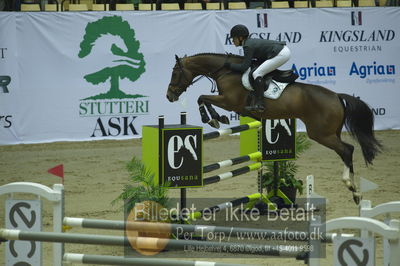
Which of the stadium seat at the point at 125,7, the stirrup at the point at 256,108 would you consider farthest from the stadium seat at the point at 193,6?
→ the stirrup at the point at 256,108

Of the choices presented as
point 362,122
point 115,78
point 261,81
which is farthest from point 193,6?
point 362,122

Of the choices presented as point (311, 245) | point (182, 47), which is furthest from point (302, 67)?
point (311, 245)

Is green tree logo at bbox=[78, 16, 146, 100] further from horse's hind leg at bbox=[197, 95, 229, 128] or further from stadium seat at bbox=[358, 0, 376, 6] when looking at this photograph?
stadium seat at bbox=[358, 0, 376, 6]

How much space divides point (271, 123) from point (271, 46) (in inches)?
36.8

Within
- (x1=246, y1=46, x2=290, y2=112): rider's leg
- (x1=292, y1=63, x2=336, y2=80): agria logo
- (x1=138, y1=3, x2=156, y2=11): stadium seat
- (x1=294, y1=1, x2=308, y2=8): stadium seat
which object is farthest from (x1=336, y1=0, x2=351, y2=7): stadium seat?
(x1=246, y1=46, x2=290, y2=112): rider's leg

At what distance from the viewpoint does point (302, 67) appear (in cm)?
1481

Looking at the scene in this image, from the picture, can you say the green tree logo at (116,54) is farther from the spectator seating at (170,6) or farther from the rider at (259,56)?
the rider at (259,56)

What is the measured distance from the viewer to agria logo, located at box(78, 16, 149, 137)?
13750 mm

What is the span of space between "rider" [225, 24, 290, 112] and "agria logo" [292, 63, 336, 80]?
5.63 metres

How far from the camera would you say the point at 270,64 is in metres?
9.08

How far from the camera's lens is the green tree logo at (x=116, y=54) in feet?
45.3

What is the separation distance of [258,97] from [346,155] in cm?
131

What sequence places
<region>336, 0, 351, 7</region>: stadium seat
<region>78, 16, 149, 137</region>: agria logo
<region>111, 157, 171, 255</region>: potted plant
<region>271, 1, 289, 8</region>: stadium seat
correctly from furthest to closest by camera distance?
1. <region>336, 0, 351, 7</region>: stadium seat
2. <region>271, 1, 289, 8</region>: stadium seat
3. <region>78, 16, 149, 137</region>: agria logo
4. <region>111, 157, 171, 255</region>: potted plant

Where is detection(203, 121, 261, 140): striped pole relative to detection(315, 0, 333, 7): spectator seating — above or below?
below
